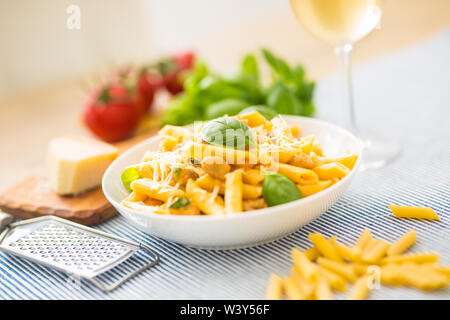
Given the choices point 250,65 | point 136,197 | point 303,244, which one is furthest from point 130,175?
point 250,65

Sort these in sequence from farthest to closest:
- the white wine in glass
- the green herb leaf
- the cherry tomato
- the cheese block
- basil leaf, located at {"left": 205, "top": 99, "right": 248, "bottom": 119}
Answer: the cherry tomato → the green herb leaf → basil leaf, located at {"left": 205, "top": 99, "right": 248, "bottom": 119} → the cheese block → the white wine in glass

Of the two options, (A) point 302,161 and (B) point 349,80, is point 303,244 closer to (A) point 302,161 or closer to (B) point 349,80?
(A) point 302,161

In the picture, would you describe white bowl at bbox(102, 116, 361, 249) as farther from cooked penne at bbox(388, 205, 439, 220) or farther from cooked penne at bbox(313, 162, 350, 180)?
cooked penne at bbox(388, 205, 439, 220)

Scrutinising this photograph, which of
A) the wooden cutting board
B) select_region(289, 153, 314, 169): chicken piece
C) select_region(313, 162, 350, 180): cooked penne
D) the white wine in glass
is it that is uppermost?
the white wine in glass

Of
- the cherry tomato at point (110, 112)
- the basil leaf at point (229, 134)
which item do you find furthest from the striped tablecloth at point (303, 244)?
the cherry tomato at point (110, 112)

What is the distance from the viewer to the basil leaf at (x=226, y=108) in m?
1.61

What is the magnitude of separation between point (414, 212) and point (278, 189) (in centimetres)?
34

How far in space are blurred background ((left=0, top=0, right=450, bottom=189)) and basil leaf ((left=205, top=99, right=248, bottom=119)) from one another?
2.54 ft

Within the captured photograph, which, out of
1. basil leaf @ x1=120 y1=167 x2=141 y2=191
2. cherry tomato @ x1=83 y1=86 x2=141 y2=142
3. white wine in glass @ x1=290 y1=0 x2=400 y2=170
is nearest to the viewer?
basil leaf @ x1=120 y1=167 x2=141 y2=191

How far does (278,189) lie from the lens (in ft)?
3.19

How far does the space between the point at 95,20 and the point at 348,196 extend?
3.06 metres

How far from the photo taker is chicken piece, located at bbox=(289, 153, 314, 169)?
1085 mm

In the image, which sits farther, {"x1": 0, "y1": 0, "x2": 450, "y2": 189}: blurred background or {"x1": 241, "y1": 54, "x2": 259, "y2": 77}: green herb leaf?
{"x1": 0, "y1": 0, "x2": 450, "y2": 189}: blurred background

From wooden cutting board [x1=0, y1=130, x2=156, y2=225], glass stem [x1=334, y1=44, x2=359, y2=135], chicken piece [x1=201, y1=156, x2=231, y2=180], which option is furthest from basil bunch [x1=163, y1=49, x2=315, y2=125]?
chicken piece [x1=201, y1=156, x2=231, y2=180]
